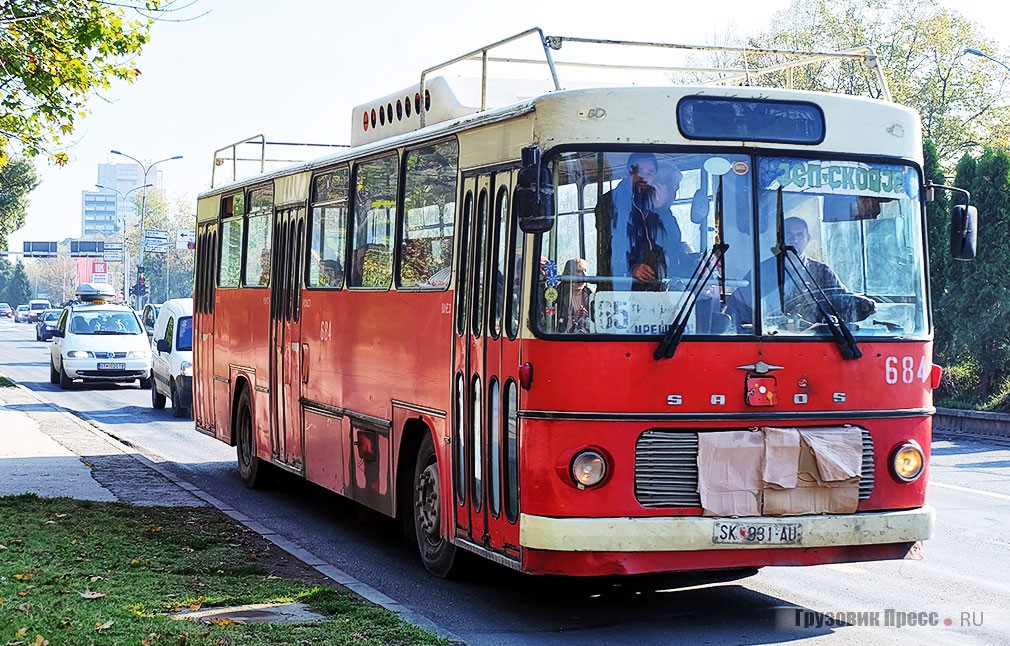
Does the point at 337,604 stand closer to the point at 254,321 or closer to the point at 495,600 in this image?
the point at 495,600

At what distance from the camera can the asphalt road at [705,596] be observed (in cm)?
878

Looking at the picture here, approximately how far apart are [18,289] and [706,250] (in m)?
177

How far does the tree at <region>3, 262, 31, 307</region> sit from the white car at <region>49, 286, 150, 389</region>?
147 metres

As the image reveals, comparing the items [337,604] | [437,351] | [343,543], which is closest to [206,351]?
[343,543]

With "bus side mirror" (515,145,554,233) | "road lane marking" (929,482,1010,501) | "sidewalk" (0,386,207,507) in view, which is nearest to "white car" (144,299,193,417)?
"sidewalk" (0,386,207,507)

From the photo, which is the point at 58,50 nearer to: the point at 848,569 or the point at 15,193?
the point at 848,569

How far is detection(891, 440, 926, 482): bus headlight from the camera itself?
28.9 feet

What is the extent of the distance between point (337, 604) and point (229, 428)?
8065mm

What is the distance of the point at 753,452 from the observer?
8.46 meters

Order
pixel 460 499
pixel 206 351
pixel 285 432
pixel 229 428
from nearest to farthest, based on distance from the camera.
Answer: pixel 460 499, pixel 285 432, pixel 229 428, pixel 206 351

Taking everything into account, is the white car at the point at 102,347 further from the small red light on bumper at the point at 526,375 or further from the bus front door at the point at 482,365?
the small red light on bumper at the point at 526,375

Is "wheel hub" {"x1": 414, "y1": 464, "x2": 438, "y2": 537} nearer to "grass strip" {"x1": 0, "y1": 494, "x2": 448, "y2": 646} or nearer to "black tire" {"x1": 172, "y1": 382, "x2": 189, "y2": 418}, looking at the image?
"grass strip" {"x1": 0, "y1": 494, "x2": 448, "y2": 646}

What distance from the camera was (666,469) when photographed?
8438 mm

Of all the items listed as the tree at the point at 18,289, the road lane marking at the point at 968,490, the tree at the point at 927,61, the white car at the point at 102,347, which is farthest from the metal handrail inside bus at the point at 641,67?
the tree at the point at 18,289
